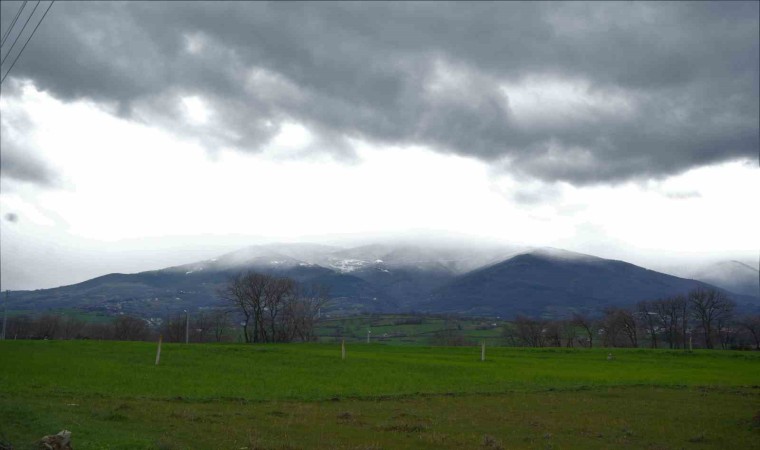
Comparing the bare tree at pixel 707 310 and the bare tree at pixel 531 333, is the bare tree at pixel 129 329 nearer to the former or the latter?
the bare tree at pixel 531 333

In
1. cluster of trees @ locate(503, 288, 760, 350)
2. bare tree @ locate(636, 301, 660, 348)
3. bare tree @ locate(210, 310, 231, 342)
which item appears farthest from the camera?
bare tree @ locate(210, 310, 231, 342)

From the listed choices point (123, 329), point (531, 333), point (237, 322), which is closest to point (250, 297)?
point (123, 329)

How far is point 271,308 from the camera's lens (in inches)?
4660

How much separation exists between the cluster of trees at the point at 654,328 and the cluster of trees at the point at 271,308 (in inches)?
1985

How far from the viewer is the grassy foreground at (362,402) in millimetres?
20312

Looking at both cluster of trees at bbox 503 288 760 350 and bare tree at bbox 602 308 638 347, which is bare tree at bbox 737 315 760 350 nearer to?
cluster of trees at bbox 503 288 760 350

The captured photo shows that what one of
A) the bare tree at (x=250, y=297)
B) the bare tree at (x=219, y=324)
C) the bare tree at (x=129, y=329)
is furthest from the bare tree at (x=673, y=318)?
the bare tree at (x=129, y=329)

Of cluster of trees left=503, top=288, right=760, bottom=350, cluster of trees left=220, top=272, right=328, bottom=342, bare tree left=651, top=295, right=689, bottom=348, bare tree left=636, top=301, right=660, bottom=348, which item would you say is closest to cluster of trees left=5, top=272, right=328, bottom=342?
cluster of trees left=220, top=272, right=328, bottom=342

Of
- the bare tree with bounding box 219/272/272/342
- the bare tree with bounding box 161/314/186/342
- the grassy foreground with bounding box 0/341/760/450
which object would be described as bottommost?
the bare tree with bounding box 161/314/186/342

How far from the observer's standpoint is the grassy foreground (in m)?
20.3

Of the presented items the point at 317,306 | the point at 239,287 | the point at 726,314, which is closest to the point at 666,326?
the point at 726,314

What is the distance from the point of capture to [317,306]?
13050 cm

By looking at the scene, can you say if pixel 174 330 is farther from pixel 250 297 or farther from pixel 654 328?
pixel 654 328

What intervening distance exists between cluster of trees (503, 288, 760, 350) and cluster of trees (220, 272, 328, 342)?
50.4m
